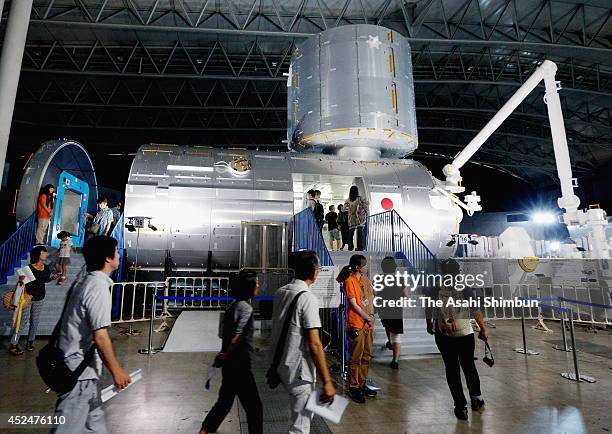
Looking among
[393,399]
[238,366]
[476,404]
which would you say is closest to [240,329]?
[238,366]

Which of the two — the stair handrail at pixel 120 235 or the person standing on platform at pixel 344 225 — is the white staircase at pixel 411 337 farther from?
the stair handrail at pixel 120 235

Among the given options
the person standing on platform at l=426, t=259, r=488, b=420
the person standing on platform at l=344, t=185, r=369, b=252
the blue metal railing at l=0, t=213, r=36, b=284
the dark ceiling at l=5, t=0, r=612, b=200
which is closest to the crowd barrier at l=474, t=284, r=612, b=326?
the person standing on platform at l=344, t=185, r=369, b=252

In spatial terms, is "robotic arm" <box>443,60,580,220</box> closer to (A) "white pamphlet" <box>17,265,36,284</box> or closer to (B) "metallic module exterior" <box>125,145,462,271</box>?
(B) "metallic module exterior" <box>125,145,462,271</box>

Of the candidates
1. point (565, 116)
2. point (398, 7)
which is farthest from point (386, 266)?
point (565, 116)

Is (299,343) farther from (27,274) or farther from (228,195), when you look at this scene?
(228,195)

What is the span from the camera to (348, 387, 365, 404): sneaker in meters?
5.50

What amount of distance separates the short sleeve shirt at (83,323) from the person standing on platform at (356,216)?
28.0ft

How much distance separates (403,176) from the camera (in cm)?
1431

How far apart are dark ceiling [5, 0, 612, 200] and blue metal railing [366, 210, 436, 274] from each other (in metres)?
9.83

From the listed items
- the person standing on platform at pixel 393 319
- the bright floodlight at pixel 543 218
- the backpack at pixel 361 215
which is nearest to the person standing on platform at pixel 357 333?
the person standing on platform at pixel 393 319

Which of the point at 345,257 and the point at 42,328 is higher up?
the point at 345,257

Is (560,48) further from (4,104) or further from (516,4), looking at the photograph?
(4,104)

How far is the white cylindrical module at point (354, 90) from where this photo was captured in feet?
42.4

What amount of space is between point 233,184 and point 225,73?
41.1 ft
